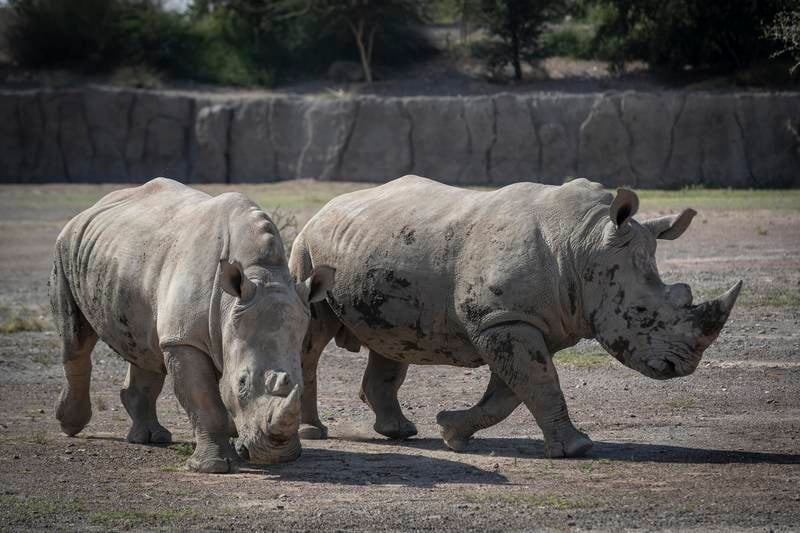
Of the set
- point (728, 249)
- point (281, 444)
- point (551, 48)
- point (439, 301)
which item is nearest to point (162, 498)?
point (281, 444)

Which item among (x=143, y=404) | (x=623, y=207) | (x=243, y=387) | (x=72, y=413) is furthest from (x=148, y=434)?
(x=623, y=207)

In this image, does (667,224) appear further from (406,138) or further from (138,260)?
(406,138)

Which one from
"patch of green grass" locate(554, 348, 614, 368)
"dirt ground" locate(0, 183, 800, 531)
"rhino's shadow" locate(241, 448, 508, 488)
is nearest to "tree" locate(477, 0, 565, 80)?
"dirt ground" locate(0, 183, 800, 531)

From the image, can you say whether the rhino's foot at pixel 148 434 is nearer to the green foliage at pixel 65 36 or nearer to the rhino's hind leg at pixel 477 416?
the rhino's hind leg at pixel 477 416

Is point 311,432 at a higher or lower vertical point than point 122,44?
higher

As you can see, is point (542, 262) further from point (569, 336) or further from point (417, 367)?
point (417, 367)

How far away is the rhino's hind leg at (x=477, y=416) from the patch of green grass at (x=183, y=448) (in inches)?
61.2

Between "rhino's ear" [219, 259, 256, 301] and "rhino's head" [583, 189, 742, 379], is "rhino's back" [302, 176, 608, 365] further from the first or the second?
"rhino's ear" [219, 259, 256, 301]

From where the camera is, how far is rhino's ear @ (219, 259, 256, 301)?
7.41 m

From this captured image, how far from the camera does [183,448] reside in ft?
28.2

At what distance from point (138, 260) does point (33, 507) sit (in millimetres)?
1954

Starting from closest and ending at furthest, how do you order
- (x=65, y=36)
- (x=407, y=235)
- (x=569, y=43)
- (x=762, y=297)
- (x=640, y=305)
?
(x=640, y=305) → (x=407, y=235) → (x=762, y=297) → (x=65, y=36) → (x=569, y=43)

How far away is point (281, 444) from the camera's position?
287 inches

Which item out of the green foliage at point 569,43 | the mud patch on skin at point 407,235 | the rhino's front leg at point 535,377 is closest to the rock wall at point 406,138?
the green foliage at point 569,43
